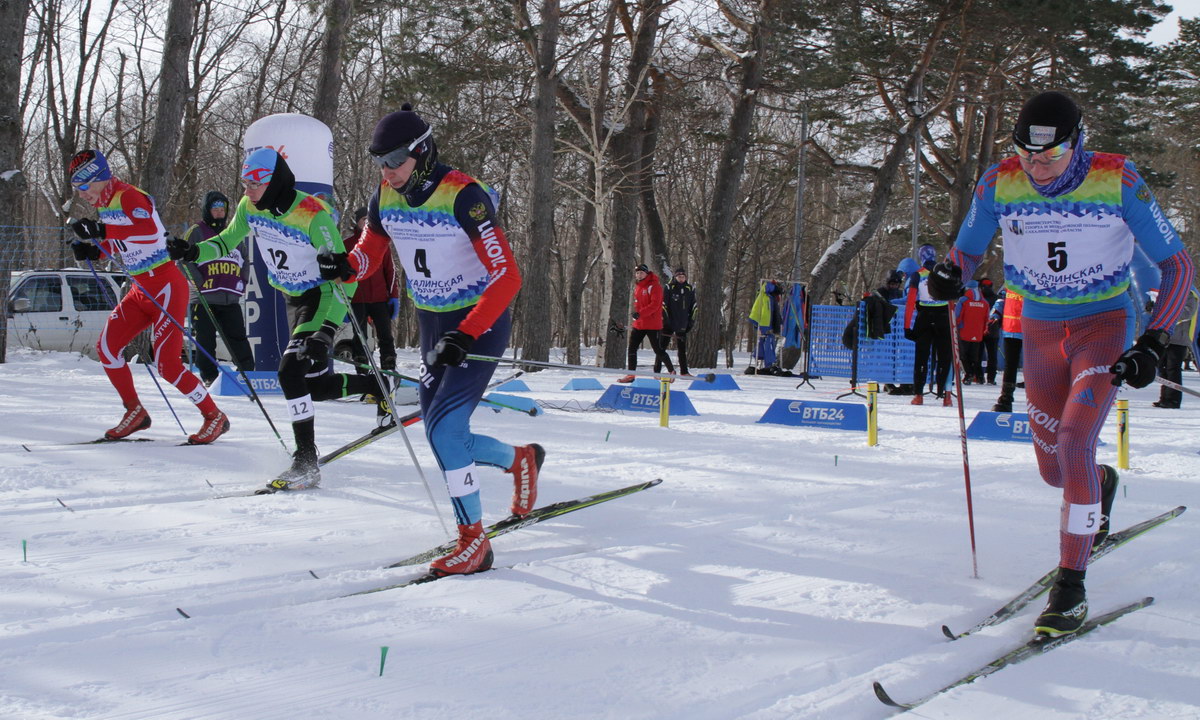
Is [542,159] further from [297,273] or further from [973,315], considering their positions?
[297,273]

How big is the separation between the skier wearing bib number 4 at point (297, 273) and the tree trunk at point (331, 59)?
8180mm

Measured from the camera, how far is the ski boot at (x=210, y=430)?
24.1 feet

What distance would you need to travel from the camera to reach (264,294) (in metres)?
A: 11.6

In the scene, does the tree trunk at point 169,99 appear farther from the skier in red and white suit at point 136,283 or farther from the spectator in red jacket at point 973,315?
the spectator in red jacket at point 973,315

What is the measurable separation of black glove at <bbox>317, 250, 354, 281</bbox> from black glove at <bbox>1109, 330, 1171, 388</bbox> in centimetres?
369

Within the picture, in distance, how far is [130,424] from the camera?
7473 millimetres

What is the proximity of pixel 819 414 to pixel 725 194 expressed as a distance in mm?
11900

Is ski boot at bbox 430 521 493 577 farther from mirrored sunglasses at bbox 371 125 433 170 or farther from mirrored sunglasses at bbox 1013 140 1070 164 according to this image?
mirrored sunglasses at bbox 1013 140 1070 164

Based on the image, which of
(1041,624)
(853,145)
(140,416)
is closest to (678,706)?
(1041,624)

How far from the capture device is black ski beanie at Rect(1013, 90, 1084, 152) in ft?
12.3

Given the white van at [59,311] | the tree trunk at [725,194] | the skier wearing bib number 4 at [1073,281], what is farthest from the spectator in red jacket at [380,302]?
the tree trunk at [725,194]

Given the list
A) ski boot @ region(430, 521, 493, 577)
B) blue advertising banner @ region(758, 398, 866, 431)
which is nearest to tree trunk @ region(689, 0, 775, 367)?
blue advertising banner @ region(758, 398, 866, 431)

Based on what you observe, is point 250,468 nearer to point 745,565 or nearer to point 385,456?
point 385,456

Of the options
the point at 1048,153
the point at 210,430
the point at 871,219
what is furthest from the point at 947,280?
the point at 871,219
